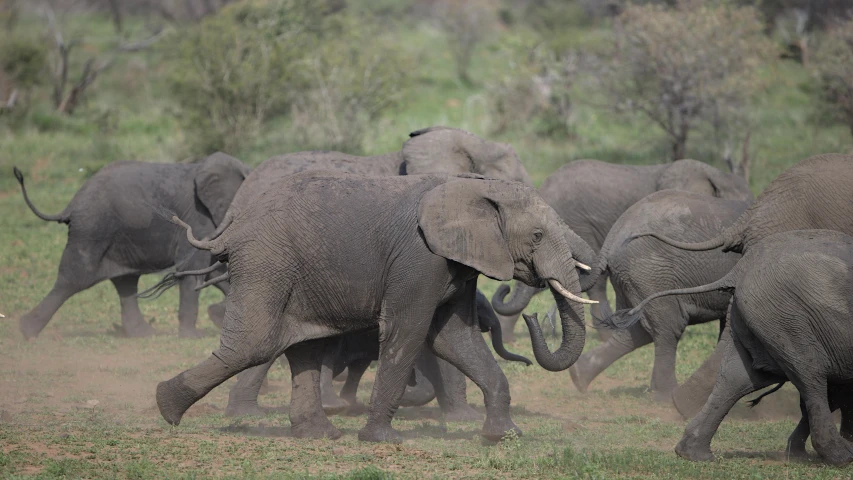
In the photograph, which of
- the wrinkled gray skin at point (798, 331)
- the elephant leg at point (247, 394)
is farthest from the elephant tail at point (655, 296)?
the elephant leg at point (247, 394)

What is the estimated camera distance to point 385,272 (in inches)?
326

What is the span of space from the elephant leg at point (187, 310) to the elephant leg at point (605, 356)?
4582 millimetres

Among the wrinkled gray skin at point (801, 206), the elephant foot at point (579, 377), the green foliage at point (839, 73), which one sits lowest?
the green foliage at point (839, 73)

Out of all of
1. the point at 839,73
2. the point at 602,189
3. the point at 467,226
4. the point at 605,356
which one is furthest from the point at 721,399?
the point at 839,73

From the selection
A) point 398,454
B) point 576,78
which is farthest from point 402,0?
point 398,454

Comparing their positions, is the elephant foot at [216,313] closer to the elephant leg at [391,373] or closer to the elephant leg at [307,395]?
the elephant leg at [307,395]

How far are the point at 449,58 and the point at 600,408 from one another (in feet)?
70.4

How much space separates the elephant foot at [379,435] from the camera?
823 cm

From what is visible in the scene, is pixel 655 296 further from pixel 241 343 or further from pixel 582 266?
pixel 241 343

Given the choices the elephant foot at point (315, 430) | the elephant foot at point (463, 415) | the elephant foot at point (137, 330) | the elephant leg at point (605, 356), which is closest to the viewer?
the elephant foot at point (315, 430)

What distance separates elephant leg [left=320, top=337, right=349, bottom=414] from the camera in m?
9.41

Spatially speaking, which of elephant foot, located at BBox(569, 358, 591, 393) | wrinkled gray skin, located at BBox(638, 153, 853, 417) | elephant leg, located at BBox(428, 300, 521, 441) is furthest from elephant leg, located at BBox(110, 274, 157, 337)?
wrinkled gray skin, located at BBox(638, 153, 853, 417)

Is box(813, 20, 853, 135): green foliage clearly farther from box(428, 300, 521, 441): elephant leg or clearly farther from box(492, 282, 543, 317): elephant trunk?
box(428, 300, 521, 441): elephant leg

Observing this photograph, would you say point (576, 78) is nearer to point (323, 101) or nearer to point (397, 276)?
point (323, 101)
